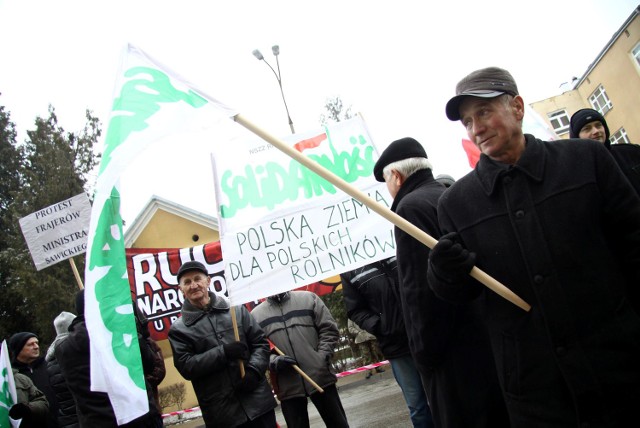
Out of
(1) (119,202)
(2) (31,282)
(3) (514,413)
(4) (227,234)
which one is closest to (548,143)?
(3) (514,413)

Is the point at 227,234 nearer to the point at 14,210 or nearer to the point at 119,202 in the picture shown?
the point at 119,202

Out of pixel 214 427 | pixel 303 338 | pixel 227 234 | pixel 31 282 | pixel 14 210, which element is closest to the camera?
pixel 214 427

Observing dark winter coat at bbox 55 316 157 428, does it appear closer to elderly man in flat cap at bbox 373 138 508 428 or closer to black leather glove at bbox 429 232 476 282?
elderly man in flat cap at bbox 373 138 508 428

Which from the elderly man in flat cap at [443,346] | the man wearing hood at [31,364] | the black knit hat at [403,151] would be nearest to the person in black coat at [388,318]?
the elderly man in flat cap at [443,346]

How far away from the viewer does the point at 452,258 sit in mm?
2014

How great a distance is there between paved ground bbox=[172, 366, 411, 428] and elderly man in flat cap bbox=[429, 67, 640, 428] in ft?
14.6

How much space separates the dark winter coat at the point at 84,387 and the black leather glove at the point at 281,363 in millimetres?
1293

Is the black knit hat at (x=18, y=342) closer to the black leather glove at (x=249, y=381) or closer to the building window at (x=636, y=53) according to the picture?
the black leather glove at (x=249, y=381)

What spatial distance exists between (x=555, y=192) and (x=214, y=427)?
10.6 ft

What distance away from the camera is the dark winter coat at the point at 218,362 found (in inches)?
158

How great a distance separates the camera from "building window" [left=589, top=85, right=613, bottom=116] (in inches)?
1278

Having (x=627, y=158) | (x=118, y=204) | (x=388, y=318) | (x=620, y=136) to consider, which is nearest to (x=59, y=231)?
(x=118, y=204)

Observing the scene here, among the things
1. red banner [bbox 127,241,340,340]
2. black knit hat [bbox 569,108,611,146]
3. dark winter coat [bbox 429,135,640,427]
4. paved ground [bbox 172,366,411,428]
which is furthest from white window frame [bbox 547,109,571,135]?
dark winter coat [bbox 429,135,640,427]

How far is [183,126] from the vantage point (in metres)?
2.86
